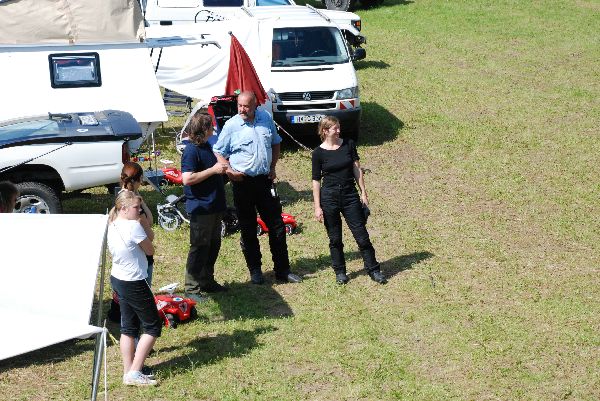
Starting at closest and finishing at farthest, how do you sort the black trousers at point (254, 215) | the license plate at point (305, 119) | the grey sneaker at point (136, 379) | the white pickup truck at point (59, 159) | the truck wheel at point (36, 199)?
the grey sneaker at point (136, 379) < the black trousers at point (254, 215) < the white pickup truck at point (59, 159) < the truck wheel at point (36, 199) < the license plate at point (305, 119)

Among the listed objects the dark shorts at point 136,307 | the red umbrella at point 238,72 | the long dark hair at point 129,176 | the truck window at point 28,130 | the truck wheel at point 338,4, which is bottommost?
the truck wheel at point 338,4

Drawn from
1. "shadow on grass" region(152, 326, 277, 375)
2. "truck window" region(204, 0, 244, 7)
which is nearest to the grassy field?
"shadow on grass" region(152, 326, 277, 375)

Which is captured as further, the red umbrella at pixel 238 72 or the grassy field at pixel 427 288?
the red umbrella at pixel 238 72

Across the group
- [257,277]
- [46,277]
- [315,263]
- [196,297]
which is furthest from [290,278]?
[46,277]

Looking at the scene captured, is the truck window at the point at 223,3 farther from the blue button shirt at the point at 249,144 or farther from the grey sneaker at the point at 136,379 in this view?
the grey sneaker at the point at 136,379

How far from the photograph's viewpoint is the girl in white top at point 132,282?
7.30 metres

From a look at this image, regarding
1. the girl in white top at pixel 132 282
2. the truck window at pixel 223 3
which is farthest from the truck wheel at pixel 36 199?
the truck window at pixel 223 3

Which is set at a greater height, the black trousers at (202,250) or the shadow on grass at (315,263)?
the black trousers at (202,250)

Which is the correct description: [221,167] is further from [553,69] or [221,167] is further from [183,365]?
[553,69]

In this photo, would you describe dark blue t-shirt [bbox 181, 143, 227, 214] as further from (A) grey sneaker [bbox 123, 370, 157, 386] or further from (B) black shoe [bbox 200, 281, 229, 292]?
(A) grey sneaker [bbox 123, 370, 157, 386]

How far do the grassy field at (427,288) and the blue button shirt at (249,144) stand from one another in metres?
1.28

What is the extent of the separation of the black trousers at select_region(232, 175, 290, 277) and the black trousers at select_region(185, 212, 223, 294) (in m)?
0.47

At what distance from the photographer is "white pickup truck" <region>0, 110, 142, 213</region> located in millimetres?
9945

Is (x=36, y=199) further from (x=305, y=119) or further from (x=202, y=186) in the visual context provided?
(x=305, y=119)
